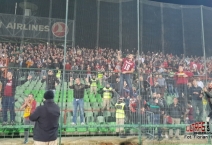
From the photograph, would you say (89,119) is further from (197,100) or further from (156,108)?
(197,100)

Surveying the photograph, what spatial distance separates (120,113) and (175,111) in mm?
1625

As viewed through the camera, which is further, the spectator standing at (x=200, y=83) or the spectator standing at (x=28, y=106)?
the spectator standing at (x=200, y=83)

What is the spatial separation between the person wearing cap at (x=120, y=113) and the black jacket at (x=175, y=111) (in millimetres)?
1334

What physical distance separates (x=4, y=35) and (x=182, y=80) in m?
7.95

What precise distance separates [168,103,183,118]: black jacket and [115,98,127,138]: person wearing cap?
1.33 meters

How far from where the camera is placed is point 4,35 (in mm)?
10984

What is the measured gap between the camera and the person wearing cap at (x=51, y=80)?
23.4 ft

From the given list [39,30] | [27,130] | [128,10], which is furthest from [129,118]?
[39,30]

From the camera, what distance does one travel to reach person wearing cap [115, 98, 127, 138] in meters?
7.20

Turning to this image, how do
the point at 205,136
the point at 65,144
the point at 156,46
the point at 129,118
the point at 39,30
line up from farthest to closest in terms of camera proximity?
1. the point at 39,30
2. the point at 156,46
3. the point at 129,118
4. the point at 205,136
5. the point at 65,144

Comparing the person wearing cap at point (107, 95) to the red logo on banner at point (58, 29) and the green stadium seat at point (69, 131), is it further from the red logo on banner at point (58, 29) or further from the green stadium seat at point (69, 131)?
the red logo on banner at point (58, 29)

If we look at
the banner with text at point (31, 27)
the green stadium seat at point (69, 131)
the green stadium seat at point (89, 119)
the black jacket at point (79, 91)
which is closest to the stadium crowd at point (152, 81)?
the black jacket at point (79, 91)

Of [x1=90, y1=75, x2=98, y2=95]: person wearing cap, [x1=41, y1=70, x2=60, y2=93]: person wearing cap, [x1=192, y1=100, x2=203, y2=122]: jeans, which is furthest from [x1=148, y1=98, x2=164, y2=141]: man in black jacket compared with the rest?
[x1=41, y1=70, x2=60, y2=93]: person wearing cap

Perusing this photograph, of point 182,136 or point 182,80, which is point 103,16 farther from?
point 182,136
